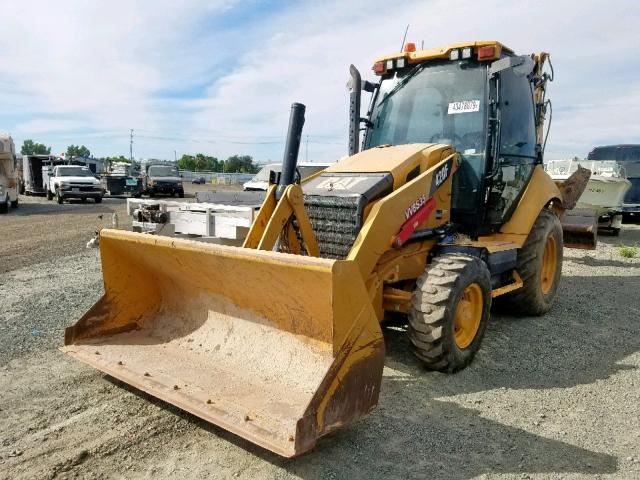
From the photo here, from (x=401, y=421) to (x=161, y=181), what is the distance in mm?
25261

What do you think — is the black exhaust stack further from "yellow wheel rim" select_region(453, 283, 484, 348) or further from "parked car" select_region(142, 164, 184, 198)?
"parked car" select_region(142, 164, 184, 198)

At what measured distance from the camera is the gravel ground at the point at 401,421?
3031mm

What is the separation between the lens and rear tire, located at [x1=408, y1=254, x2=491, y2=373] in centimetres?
405

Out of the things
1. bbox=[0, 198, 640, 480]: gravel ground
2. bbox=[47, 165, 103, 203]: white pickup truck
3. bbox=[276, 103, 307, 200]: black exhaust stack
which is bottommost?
bbox=[0, 198, 640, 480]: gravel ground

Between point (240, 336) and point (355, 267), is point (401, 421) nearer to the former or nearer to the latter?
point (355, 267)

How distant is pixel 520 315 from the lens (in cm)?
625

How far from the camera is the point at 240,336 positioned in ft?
13.1

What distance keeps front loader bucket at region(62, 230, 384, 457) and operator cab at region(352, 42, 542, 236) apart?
237 cm

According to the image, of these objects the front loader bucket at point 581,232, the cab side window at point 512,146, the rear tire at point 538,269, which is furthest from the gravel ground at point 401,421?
the front loader bucket at point 581,232

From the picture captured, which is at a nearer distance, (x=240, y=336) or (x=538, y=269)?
(x=240, y=336)

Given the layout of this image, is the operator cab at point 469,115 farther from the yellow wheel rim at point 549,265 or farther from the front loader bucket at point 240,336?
the front loader bucket at point 240,336

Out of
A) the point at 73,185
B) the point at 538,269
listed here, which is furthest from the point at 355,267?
the point at 73,185

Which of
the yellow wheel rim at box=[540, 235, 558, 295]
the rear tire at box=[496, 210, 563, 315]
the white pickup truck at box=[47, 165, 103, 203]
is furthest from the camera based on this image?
the white pickup truck at box=[47, 165, 103, 203]

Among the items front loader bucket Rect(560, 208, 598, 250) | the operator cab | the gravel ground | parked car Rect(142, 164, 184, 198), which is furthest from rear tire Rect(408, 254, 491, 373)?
parked car Rect(142, 164, 184, 198)
